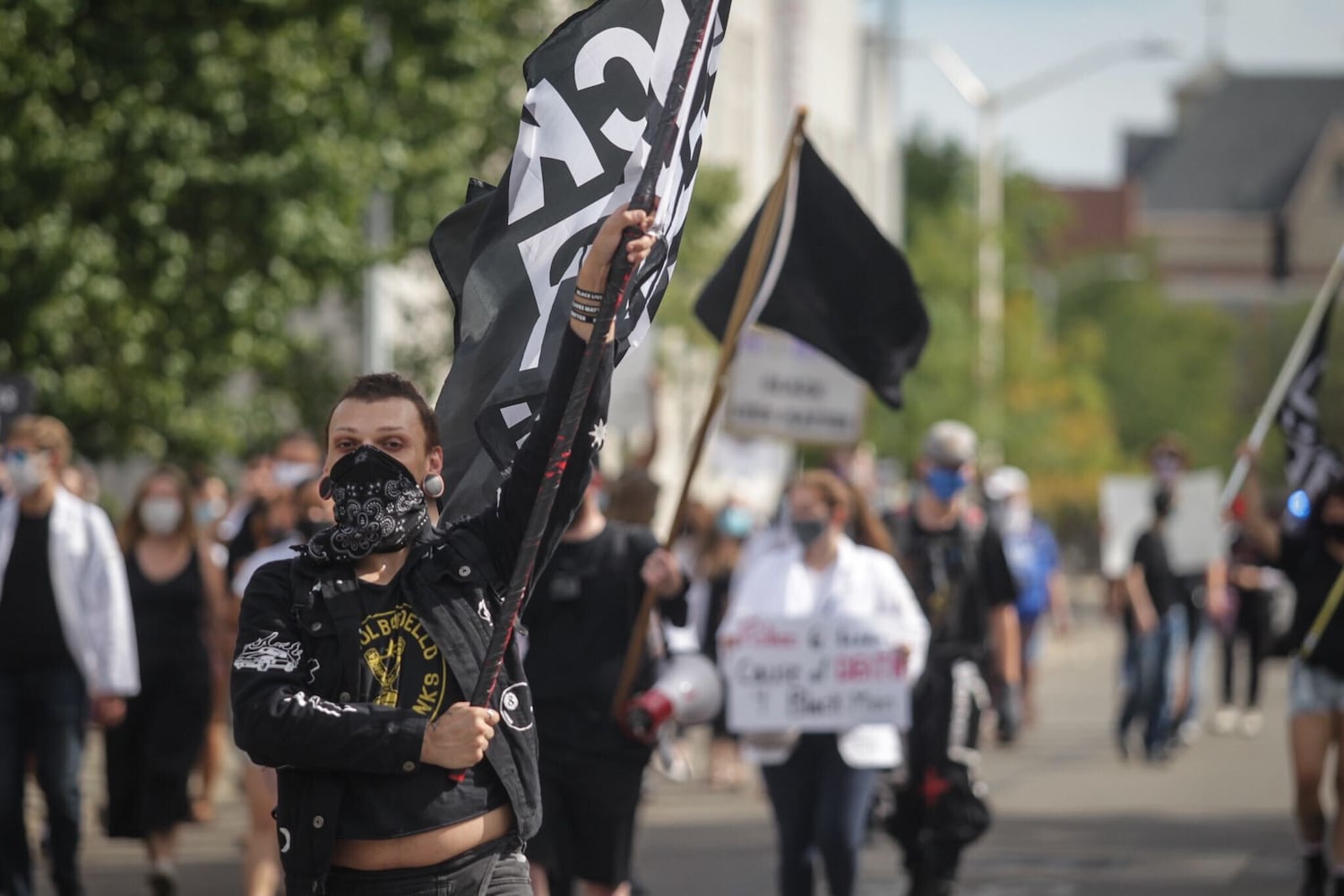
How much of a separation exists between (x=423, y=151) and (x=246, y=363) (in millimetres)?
2681

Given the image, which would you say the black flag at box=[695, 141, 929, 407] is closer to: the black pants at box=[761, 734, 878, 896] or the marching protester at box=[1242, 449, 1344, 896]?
the black pants at box=[761, 734, 878, 896]

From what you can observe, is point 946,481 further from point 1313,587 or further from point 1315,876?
point 1315,876

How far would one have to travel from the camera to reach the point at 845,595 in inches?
366

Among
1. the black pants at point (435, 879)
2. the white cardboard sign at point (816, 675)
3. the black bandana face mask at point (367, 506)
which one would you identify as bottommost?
the white cardboard sign at point (816, 675)

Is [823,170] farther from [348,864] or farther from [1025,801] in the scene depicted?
[1025,801]

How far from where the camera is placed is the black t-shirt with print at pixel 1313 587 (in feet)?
31.8

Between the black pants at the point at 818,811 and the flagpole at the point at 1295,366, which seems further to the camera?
the flagpole at the point at 1295,366

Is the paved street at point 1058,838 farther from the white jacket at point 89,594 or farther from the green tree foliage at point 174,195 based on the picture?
the green tree foliage at point 174,195

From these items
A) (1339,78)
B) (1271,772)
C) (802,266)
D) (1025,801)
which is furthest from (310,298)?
(1339,78)

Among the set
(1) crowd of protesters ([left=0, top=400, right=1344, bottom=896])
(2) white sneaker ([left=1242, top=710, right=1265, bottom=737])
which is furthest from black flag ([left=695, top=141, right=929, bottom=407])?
(2) white sneaker ([left=1242, top=710, right=1265, bottom=737])

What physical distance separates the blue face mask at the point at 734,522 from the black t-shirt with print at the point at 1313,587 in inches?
225

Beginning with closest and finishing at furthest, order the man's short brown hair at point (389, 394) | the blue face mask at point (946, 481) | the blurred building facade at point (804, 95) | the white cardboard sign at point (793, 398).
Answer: the man's short brown hair at point (389, 394) → the blue face mask at point (946, 481) → the white cardboard sign at point (793, 398) → the blurred building facade at point (804, 95)

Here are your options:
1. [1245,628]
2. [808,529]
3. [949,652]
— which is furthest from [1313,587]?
[1245,628]

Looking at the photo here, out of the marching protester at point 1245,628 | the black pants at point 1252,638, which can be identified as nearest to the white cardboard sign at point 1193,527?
the marching protester at point 1245,628
